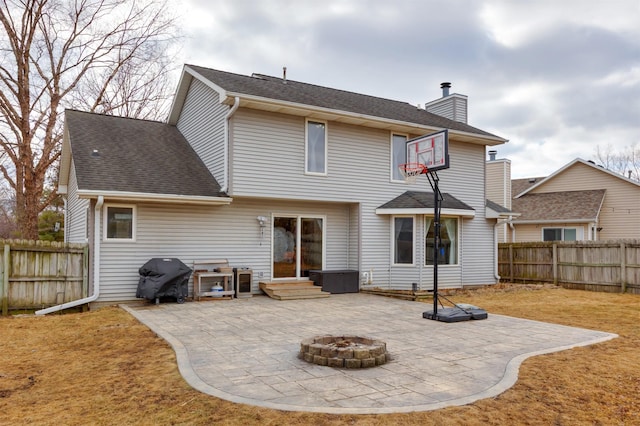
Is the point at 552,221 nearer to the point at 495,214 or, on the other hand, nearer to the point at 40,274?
the point at 495,214

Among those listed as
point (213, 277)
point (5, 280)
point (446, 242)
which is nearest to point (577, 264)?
point (446, 242)

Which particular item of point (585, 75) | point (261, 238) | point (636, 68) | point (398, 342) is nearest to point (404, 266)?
point (261, 238)

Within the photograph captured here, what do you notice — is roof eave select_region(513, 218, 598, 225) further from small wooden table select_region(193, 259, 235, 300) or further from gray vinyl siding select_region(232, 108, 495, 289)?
small wooden table select_region(193, 259, 235, 300)

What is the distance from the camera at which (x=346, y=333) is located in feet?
22.7

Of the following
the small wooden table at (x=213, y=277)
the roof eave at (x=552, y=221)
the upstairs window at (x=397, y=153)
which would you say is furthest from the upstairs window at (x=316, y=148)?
the roof eave at (x=552, y=221)

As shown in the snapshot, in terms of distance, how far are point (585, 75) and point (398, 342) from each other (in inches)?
663

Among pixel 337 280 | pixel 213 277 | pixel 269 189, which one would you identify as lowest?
pixel 337 280

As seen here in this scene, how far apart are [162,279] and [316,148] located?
533 centimetres

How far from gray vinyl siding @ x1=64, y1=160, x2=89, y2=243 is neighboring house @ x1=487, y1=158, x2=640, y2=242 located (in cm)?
1836

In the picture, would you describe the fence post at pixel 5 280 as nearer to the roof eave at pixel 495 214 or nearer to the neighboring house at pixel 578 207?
the roof eave at pixel 495 214

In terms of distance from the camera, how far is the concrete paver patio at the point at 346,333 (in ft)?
13.4

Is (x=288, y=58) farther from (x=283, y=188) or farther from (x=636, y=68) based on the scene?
(x=636, y=68)

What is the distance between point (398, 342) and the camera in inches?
250

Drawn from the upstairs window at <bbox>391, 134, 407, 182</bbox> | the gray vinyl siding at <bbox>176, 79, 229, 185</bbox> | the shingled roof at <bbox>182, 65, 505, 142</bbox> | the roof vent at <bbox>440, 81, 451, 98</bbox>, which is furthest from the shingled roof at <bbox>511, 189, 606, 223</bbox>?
the gray vinyl siding at <bbox>176, 79, 229, 185</bbox>
